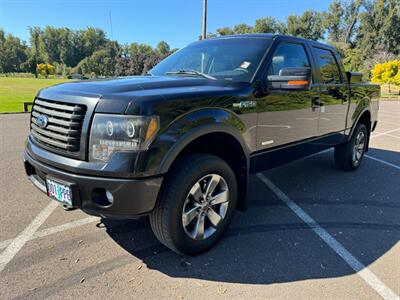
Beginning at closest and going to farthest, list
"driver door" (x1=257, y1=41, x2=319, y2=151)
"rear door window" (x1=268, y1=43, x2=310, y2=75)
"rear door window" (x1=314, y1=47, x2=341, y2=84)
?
"driver door" (x1=257, y1=41, x2=319, y2=151)
"rear door window" (x1=268, y1=43, x2=310, y2=75)
"rear door window" (x1=314, y1=47, x2=341, y2=84)

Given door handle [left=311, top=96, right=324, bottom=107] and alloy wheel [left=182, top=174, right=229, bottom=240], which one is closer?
alloy wheel [left=182, top=174, right=229, bottom=240]

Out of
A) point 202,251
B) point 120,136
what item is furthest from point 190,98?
point 202,251

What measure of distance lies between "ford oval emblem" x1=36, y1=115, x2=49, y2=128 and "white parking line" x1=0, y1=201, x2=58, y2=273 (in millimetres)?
1145

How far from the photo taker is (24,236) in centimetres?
311

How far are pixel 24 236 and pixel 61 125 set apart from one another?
1.35 meters

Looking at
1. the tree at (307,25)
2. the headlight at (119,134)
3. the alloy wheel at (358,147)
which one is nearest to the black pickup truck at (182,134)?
the headlight at (119,134)

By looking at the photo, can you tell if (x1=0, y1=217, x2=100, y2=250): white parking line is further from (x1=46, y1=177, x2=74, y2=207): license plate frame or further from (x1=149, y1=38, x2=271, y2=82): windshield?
(x1=149, y1=38, x2=271, y2=82): windshield

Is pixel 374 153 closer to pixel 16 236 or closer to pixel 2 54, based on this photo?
pixel 16 236

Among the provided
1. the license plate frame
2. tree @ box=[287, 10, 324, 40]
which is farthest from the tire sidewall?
tree @ box=[287, 10, 324, 40]

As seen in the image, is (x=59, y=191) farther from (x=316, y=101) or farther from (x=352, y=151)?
(x=352, y=151)

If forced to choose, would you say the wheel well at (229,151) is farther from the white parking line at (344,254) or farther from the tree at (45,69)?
the tree at (45,69)

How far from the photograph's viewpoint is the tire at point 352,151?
5386 millimetres

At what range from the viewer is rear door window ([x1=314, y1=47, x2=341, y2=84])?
440cm

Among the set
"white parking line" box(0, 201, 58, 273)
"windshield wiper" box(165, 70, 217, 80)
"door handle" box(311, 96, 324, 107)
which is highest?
"windshield wiper" box(165, 70, 217, 80)
